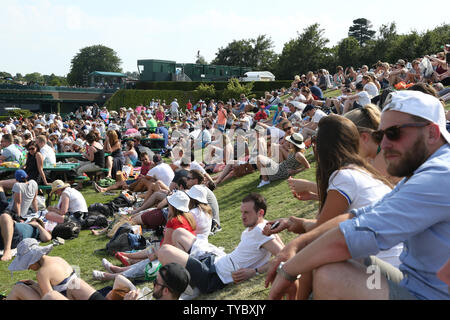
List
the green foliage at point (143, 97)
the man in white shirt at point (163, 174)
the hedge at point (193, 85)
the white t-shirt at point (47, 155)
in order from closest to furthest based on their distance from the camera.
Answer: the man in white shirt at point (163, 174) < the white t-shirt at point (47, 155) < the hedge at point (193, 85) < the green foliage at point (143, 97)

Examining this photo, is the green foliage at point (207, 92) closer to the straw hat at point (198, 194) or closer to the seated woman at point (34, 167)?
the seated woman at point (34, 167)

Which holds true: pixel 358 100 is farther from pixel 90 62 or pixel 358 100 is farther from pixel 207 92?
pixel 90 62

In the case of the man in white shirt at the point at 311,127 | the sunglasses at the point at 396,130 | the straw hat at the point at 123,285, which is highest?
the sunglasses at the point at 396,130

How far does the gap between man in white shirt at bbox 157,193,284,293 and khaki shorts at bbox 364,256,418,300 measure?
91.4 inches

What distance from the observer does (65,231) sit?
8.78 meters

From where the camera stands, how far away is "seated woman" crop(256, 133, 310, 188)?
966 centimetres

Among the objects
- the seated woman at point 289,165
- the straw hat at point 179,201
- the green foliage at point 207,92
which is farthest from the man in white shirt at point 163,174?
the green foliage at point 207,92

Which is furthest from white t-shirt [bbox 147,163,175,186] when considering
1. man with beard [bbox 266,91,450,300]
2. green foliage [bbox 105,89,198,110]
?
green foliage [bbox 105,89,198,110]

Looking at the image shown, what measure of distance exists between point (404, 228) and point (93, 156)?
12451 millimetres

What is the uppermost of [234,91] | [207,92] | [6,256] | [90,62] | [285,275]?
[90,62]

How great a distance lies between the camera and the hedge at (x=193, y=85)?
139 ft

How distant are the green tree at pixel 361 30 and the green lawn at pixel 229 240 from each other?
349 ft

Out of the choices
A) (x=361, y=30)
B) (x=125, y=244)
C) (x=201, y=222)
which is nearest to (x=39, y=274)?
(x=201, y=222)

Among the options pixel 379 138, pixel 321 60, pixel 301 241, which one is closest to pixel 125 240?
pixel 301 241
